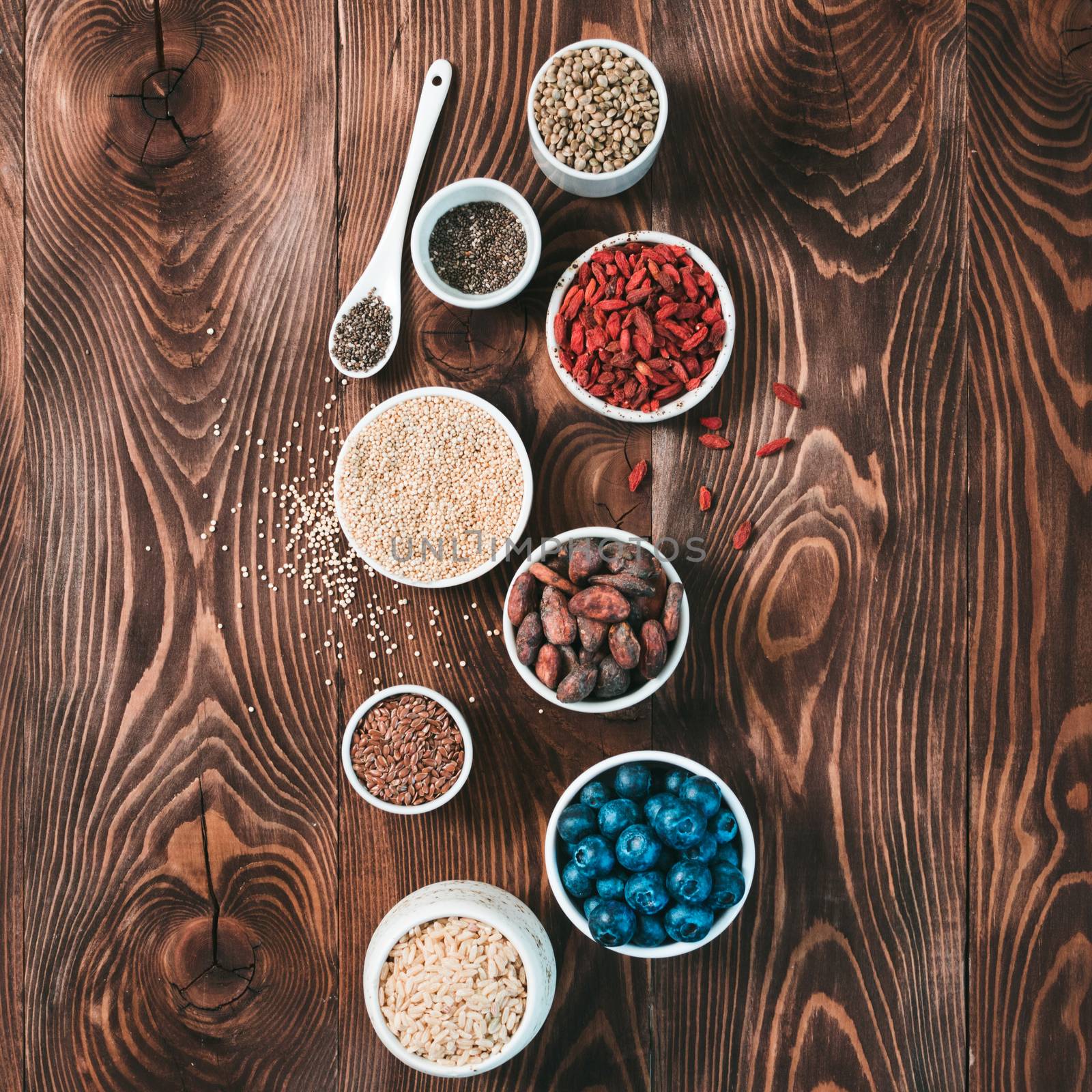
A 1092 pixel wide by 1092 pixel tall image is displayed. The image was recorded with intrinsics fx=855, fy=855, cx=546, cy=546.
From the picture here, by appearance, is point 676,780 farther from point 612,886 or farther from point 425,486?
point 425,486

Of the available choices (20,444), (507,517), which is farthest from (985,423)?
(20,444)

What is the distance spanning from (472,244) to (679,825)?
928mm

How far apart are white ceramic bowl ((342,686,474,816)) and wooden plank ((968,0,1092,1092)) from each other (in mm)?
818

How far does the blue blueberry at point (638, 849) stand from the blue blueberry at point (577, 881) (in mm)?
61

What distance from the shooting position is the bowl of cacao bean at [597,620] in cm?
122

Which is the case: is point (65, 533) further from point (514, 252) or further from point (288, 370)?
point (514, 252)

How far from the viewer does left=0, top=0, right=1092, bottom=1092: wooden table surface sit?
1372 millimetres

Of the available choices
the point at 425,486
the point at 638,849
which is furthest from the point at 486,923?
the point at 425,486

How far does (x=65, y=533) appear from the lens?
1441mm

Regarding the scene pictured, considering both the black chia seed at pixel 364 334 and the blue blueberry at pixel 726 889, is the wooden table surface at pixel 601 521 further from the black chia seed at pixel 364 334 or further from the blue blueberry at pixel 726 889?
the blue blueberry at pixel 726 889

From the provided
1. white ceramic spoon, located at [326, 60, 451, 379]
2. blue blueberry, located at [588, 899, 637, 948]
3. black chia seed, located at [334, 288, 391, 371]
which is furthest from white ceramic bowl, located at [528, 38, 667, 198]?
blue blueberry, located at [588, 899, 637, 948]

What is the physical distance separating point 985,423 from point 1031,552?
224mm

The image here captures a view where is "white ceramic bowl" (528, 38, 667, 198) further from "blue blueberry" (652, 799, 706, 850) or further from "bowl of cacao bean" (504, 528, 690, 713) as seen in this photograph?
"blue blueberry" (652, 799, 706, 850)

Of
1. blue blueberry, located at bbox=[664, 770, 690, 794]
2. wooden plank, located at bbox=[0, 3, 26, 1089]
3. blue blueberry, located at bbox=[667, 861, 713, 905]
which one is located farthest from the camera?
wooden plank, located at bbox=[0, 3, 26, 1089]
